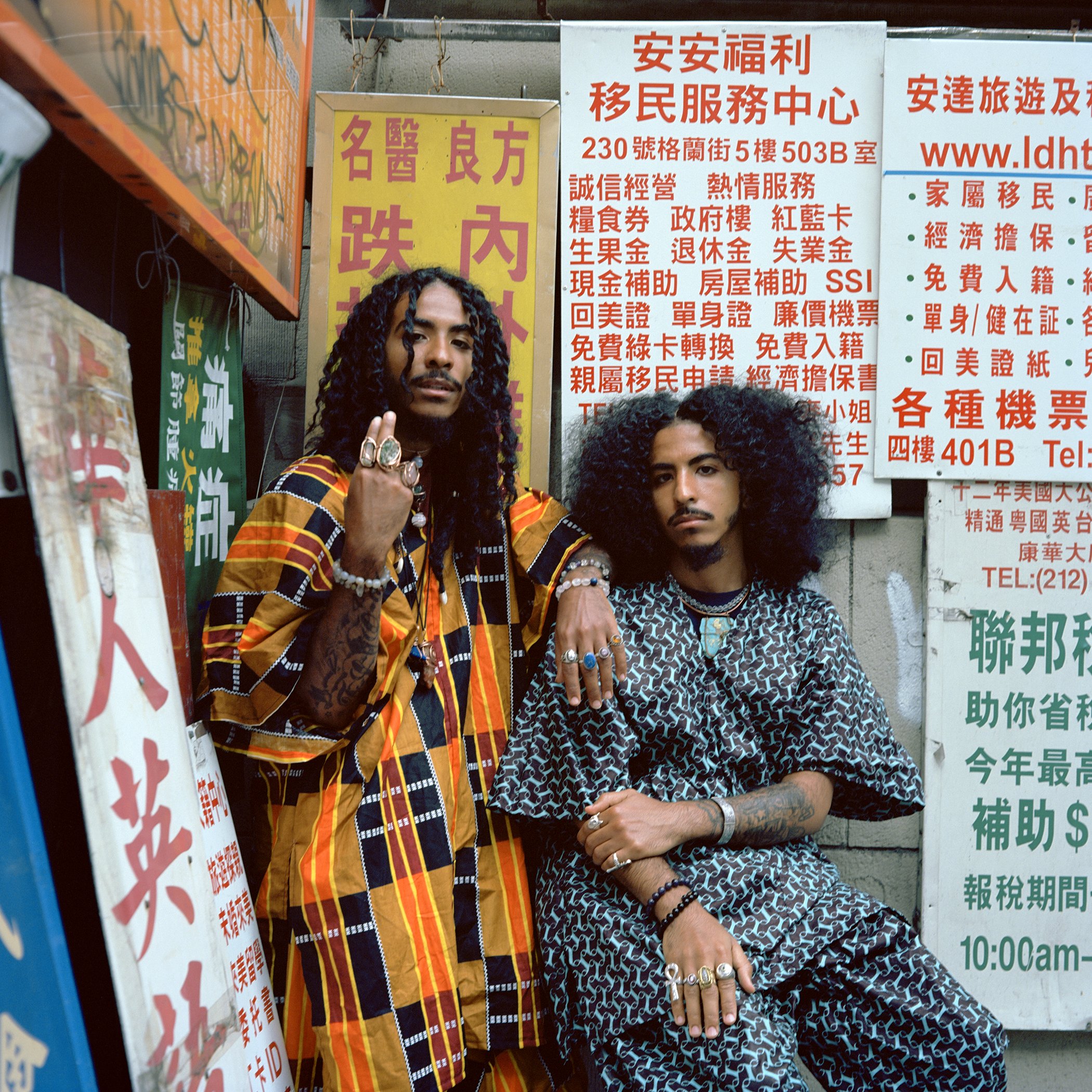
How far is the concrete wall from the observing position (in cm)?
271

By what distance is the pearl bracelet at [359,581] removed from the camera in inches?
69.9

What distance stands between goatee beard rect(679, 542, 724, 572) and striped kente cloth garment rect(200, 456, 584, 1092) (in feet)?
1.17

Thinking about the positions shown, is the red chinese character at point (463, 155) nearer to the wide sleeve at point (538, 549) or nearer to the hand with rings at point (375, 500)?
the wide sleeve at point (538, 549)

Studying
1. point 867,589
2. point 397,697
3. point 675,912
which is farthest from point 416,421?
point 867,589

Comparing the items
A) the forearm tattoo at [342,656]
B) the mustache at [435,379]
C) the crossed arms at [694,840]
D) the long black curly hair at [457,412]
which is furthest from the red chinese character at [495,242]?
the crossed arms at [694,840]

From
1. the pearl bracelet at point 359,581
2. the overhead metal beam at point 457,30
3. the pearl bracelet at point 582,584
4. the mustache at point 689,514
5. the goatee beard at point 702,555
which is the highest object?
the overhead metal beam at point 457,30

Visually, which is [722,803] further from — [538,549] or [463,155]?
[463,155]

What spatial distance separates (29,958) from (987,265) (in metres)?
2.90

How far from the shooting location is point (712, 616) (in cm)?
220

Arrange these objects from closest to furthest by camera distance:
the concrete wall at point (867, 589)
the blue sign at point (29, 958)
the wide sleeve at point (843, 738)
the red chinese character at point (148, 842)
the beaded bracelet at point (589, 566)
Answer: the blue sign at point (29, 958)
the red chinese character at point (148, 842)
the wide sleeve at point (843, 738)
the beaded bracelet at point (589, 566)
the concrete wall at point (867, 589)

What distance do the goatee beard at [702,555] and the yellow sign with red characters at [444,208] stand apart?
2.09 feet

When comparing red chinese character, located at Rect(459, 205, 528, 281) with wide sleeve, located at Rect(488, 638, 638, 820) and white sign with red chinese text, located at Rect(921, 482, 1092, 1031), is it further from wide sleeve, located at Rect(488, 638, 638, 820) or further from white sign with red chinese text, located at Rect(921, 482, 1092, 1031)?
white sign with red chinese text, located at Rect(921, 482, 1092, 1031)

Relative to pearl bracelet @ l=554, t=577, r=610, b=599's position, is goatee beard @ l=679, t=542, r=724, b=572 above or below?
above

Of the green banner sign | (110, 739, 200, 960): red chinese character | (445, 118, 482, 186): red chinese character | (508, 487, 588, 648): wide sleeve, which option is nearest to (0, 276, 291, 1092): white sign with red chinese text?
(110, 739, 200, 960): red chinese character
